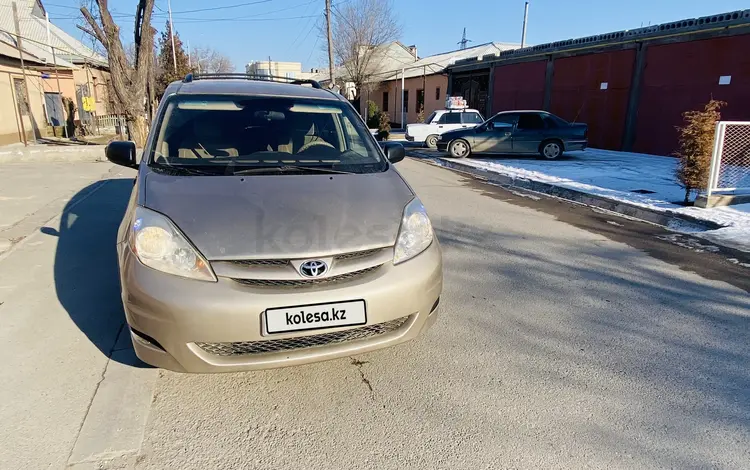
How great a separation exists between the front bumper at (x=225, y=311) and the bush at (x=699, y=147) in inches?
285

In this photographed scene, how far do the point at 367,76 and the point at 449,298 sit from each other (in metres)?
36.3

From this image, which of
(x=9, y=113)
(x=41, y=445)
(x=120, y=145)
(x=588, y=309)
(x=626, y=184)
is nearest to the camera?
(x=41, y=445)

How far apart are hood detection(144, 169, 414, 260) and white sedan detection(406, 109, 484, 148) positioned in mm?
16904

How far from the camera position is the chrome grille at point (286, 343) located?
2387mm

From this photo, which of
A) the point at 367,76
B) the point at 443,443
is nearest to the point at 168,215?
the point at 443,443

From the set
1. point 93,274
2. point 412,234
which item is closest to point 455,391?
point 412,234

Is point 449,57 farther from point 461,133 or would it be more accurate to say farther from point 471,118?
point 461,133

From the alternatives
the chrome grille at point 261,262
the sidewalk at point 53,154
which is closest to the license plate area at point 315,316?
the chrome grille at point 261,262

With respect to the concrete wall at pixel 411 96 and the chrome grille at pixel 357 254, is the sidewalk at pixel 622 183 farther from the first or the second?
the concrete wall at pixel 411 96

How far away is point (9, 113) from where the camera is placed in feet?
59.5

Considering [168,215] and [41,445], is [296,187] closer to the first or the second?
[168,215]

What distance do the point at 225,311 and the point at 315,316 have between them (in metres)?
0.44

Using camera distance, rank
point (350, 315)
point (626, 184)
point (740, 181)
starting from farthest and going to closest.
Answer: point (626, 184) < point (740, 181) < point (350, 315)

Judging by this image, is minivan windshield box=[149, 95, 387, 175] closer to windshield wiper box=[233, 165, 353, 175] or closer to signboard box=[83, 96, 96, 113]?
windshield wiper box=[233, 165, 353, 175]
